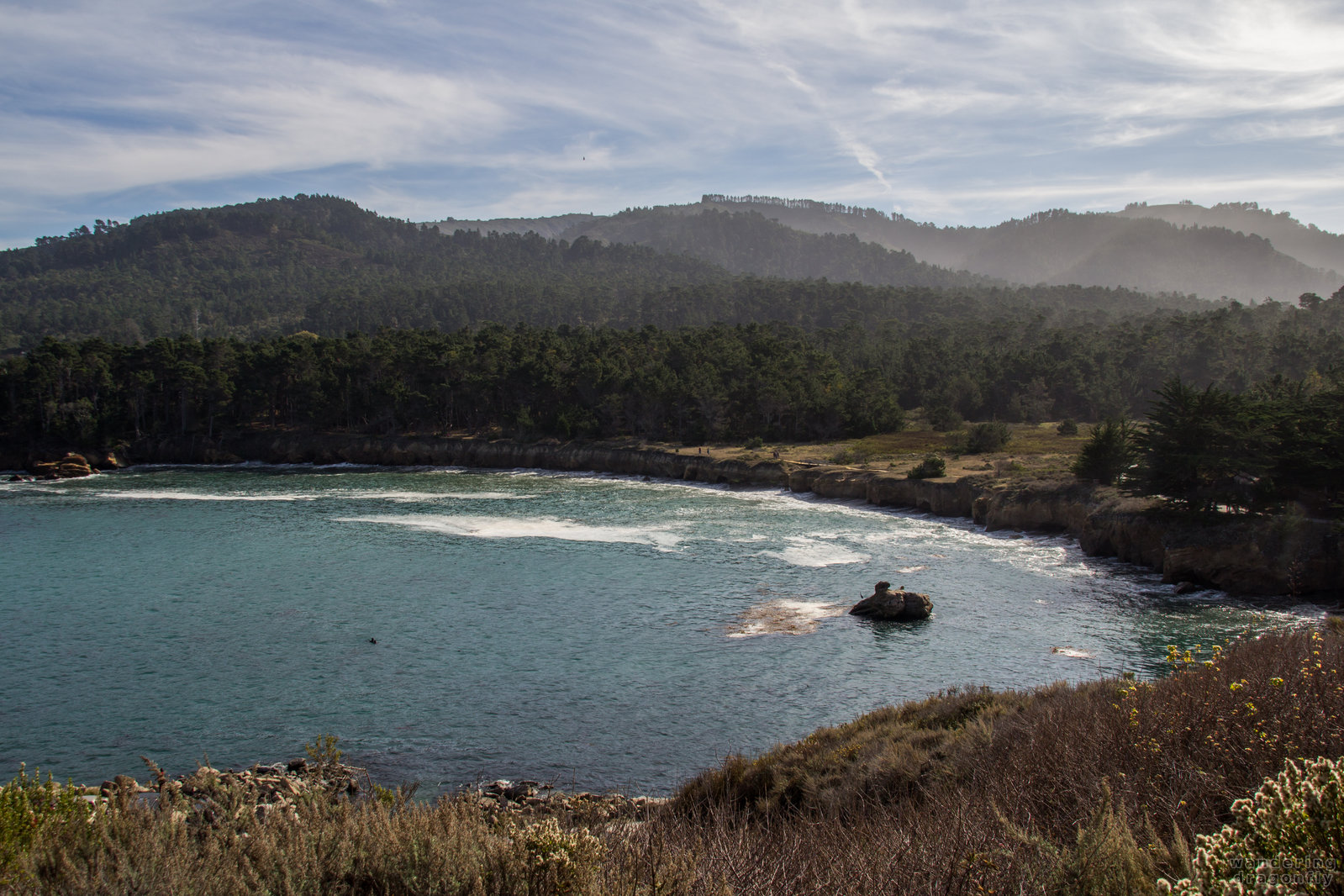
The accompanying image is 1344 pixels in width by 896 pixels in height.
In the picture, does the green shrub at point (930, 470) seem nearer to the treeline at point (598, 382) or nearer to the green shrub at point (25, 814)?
the treeline at point (598, 382)

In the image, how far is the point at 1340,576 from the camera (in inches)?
1371

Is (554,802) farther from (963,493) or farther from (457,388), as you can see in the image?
(457,388)

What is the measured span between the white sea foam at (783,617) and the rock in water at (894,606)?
44.7 inches

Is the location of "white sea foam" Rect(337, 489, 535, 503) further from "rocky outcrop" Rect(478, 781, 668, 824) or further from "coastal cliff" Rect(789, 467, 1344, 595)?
"rocky outcrop" Rect(478, 781, 668, 824)

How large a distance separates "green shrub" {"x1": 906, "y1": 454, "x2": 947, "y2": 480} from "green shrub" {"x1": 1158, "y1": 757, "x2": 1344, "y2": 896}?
5511 centimetres

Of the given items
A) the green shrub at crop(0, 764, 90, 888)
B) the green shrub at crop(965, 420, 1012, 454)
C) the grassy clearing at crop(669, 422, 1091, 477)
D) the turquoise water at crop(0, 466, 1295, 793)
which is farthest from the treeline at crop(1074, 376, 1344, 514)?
the green shrub at crop(0, 764, 90, 888)

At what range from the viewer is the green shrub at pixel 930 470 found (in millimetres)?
60125

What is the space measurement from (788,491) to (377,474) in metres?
44.5

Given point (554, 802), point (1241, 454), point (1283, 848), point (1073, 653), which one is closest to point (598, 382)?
point (1241, 454)

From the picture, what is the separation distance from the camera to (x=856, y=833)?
439 inches

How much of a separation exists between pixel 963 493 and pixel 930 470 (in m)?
4.82

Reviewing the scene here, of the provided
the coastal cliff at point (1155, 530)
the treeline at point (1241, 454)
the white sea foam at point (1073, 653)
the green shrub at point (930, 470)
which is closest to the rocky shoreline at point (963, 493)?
the coastal cliff at point (1155, 530)

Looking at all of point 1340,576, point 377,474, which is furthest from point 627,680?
point 377,474

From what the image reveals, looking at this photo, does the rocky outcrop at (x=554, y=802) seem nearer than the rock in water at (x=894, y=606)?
Yes
